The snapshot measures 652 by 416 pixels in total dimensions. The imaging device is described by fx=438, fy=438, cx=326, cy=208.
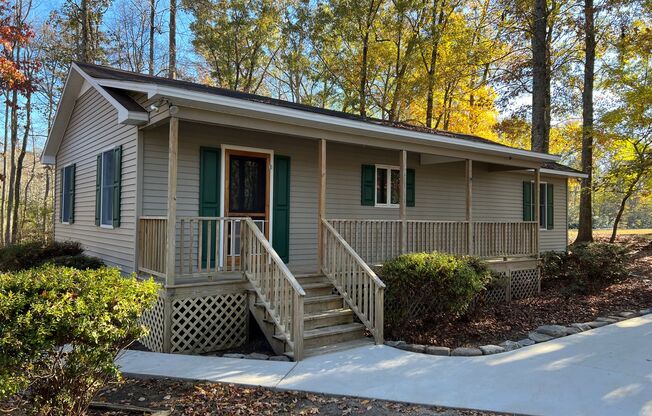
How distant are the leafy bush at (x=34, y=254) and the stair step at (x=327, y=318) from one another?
19.3 ft

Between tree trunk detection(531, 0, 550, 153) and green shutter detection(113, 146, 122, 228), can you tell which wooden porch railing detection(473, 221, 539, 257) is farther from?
Result: green shutter detection(113, 146, 122, 228)

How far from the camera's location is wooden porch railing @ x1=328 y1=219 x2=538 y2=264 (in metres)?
7.66

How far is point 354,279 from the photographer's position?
641 centimetres

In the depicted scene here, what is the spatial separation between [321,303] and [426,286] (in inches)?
59.3

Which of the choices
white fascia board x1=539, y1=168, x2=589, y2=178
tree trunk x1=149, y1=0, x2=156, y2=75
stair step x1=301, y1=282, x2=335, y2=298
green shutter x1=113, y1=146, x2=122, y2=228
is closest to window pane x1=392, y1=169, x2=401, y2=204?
stair step x1=301, y1=282, x2=335, y2=298

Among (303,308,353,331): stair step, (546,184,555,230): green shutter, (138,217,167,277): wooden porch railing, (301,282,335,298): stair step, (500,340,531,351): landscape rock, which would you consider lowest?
(500,340,531,351): landscape rock

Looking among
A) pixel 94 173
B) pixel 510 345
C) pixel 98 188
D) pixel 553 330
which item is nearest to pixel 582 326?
pixel 553 330

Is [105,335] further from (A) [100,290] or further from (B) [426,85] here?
(B) [426,85]

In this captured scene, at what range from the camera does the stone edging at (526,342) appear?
18.1 ft

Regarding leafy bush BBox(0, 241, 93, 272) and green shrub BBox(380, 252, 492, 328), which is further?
leafy bush BBox(0, 241, 93, 272)

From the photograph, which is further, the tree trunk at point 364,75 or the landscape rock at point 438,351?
the tree trunk at point 364,75

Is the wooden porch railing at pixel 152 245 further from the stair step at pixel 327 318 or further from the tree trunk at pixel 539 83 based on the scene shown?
the tree trunk at pixel 539 83

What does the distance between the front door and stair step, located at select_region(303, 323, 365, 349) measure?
8.28 ft

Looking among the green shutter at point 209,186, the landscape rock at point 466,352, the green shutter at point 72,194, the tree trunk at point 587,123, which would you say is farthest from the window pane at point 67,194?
the tree trunk at point 587,123
